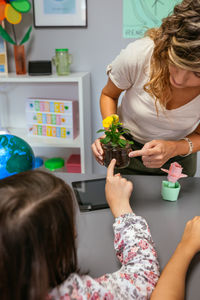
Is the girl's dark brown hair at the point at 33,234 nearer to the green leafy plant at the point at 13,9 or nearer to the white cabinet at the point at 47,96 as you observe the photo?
the white cabinet at the point at 47,96

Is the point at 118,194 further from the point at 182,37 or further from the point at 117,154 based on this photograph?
the point at 182,37

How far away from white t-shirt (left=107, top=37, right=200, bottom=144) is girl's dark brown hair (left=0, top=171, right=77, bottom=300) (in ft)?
2.41

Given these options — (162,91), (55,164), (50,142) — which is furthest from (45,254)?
(55,164)

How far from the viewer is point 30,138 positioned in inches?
86.6

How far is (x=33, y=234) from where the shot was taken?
516mm

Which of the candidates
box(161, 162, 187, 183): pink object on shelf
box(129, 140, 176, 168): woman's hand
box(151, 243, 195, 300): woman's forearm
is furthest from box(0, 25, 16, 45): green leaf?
box(151, 243, 195, 300): woman's forearm

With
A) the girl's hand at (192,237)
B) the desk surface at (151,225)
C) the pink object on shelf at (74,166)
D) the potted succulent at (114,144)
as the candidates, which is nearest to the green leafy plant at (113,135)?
the potted succulent at (114,144)

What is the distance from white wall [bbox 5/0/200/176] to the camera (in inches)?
82.6

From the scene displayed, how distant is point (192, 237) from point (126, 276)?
224 millimetres

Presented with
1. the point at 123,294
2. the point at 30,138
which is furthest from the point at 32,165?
the point at 30,138

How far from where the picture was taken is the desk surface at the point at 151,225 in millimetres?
765

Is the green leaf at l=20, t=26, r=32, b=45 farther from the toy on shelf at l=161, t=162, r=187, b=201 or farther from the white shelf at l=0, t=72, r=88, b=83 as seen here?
the toy on shelf at l=161, t=162, r=187, b=201

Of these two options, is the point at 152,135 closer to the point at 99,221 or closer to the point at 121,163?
the point at 121,163

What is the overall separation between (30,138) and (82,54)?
729 mm
